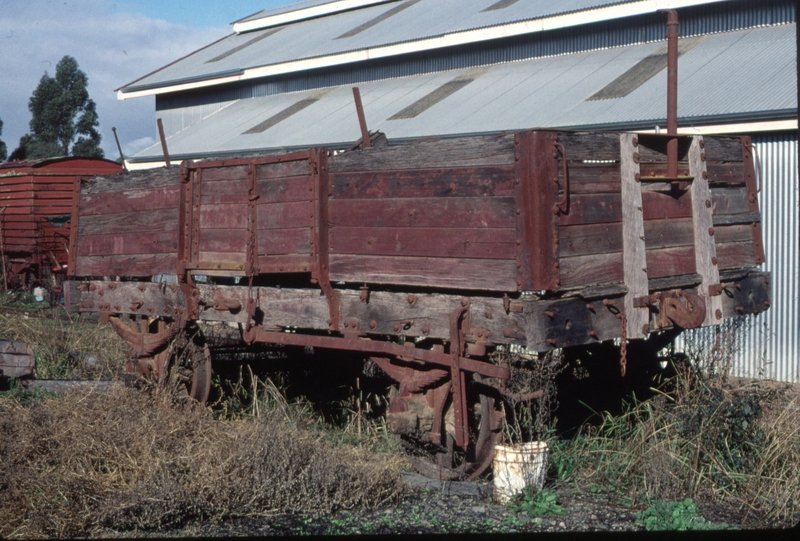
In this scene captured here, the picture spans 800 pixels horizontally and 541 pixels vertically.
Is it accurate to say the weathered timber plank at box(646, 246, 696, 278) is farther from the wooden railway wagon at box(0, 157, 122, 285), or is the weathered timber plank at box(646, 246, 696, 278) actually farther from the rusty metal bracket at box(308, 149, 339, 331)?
the wooden railway wagon at box(0, 157, 122, 285)

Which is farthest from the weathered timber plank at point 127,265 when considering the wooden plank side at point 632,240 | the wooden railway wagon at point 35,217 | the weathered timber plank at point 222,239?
the wooden railway wagon at point 35,217

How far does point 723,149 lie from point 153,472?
4397 mm

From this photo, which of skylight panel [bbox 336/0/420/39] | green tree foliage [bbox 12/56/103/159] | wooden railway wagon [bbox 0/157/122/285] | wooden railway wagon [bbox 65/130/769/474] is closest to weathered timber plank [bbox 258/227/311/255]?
wooden railway wagon [bbox 65/130/769/474]

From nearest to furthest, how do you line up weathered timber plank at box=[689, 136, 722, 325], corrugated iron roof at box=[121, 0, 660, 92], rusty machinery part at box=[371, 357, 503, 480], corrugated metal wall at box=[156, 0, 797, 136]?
rusty machinery part at box=[371, 357, 503, 480], weathered timber plank at box=[689, 136, 722, 325], corrugated metal wall at box=[156, 0, 797, 136], corrugated iron roof at box=[121, 0, 660, 92]

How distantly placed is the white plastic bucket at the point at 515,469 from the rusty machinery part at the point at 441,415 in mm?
248

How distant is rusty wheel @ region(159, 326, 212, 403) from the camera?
7.19 m

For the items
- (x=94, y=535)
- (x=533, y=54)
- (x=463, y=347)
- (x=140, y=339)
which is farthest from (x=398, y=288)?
(x=533, y=54)

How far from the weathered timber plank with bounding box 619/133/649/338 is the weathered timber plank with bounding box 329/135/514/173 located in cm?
84

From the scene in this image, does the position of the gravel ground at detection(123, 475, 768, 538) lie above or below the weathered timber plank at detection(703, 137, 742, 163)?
below

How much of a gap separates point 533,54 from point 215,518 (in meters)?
12.4

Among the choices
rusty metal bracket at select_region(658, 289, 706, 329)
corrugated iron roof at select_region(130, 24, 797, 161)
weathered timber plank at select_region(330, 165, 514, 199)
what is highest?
corrugated iron roof at select_region(130, 24, 797, 161)

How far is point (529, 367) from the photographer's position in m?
6.28

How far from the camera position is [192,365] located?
7.39 m

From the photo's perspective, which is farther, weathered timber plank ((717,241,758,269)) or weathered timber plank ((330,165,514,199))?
weathered timber plank ((717,241,758,269))
